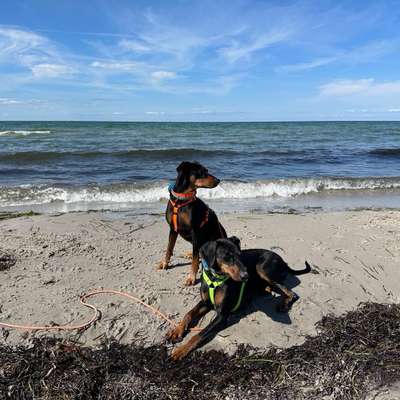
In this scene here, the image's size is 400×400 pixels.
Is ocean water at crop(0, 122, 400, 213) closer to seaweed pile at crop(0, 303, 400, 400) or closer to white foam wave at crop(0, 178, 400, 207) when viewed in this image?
white foam wave at crop(0, 178, 400, 207)

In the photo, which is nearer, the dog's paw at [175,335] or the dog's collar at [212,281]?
the dog's paw at [175,335]

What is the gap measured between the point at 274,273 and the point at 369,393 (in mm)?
1545

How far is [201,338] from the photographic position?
313 cm

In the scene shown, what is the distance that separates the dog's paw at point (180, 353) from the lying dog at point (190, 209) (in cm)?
126

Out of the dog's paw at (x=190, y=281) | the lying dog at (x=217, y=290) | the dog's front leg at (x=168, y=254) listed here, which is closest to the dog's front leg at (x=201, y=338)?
the lying dog at (x=217, y=290)

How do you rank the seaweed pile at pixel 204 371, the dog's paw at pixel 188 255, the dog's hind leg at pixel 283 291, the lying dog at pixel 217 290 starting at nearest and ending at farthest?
the seaweed pile at pixel 204 371, the lying dog at pixel 217 290, the dog's hind leg at pixel 283 291, the dog's paw at pixel 188 255

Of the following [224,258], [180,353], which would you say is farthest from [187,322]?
[224,258]

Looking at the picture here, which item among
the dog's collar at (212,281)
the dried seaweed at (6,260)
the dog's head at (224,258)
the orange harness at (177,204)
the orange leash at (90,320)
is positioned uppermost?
the orange harness at (177,204)

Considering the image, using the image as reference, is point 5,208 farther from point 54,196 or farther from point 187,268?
point 187,268

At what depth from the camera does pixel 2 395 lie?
2523 millimetres

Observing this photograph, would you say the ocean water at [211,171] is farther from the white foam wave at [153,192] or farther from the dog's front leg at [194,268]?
the dog's front leg at [194,268]

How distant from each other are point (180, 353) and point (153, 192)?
6793mm

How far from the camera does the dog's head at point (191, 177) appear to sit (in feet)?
14.2

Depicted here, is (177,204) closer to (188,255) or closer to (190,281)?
(190,281)
